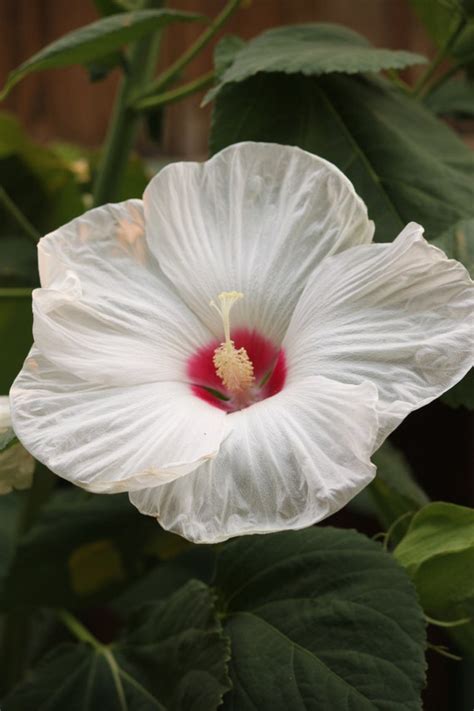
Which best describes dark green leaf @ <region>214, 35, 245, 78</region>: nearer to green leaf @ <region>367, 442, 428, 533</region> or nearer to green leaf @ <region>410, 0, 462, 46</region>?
green leaf @ <region>410, 0, 462, 46</region>

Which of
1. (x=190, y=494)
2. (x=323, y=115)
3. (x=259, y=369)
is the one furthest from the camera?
(x=323, y=115)

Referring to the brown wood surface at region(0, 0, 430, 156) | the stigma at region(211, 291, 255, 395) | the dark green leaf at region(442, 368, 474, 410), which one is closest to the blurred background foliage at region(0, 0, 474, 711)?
the dark green leaf at region(442, 368, 474, 410)

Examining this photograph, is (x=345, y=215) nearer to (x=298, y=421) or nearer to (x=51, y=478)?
(x=298, y=421)

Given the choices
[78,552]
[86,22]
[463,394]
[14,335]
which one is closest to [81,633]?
[78,552]

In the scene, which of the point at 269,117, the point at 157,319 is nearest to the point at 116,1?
the point at 269,117

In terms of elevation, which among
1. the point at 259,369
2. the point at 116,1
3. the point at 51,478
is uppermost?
the point at 116,1

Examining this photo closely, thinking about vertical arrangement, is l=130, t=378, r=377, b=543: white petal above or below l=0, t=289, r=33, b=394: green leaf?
above

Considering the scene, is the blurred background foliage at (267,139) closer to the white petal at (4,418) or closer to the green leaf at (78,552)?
the green leaf at (78,552)
